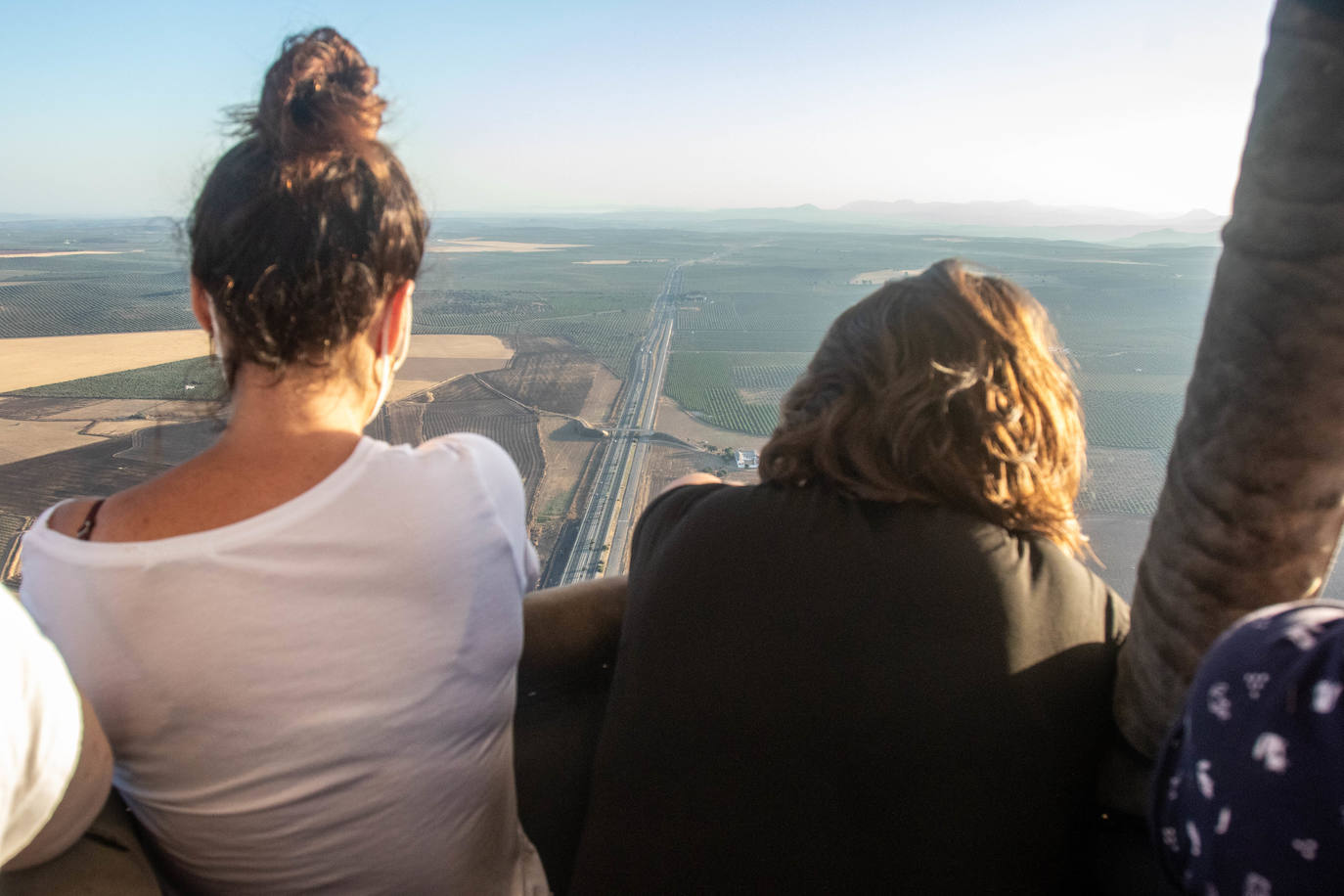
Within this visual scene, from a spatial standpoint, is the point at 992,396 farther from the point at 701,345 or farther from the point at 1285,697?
the point at 701,345

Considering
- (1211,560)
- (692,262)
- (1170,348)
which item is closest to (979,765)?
(1211,560)

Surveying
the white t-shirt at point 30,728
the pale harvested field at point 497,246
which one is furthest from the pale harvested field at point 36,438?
the pale harvested field at point 497,246

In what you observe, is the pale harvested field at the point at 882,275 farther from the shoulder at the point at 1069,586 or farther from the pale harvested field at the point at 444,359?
the pale harvested field at the point at 444,359

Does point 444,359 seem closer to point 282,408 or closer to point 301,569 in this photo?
point 282,408

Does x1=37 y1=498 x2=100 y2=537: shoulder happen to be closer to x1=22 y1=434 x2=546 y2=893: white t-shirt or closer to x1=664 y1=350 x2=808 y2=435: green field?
x1=22 y1=434 x2=546 y2=893: white t-shirt

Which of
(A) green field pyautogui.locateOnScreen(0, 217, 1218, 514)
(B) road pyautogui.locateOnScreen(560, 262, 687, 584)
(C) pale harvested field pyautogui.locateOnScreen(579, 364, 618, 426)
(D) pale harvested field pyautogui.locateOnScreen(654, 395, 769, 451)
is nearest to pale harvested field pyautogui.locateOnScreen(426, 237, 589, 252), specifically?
(A) green field pyautogui.locateOnScreen(0, 217, 1218, 514)

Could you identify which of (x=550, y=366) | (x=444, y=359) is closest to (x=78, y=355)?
(x=444, y=359)
